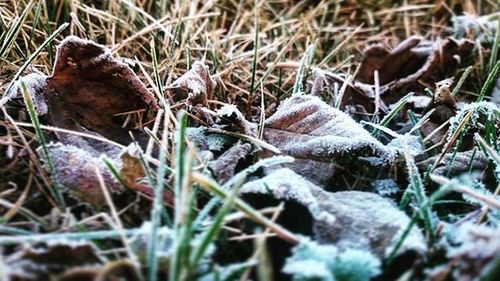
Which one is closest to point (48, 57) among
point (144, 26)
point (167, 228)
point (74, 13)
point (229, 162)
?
point (74, 13)

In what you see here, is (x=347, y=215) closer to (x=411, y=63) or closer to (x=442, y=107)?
(x=442, y=107)

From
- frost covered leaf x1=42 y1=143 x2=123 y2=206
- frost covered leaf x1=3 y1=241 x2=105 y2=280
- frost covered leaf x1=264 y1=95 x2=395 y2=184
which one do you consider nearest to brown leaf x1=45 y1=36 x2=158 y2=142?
frost covered leaf x1=42 y1=143 x2=123 y2=206

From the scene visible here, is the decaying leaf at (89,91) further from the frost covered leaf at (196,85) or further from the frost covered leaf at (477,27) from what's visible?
the frost covered leaf at (477,27)

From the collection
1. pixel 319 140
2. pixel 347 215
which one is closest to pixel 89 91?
pixel 319 140

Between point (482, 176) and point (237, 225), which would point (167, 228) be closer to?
point (237, 225)

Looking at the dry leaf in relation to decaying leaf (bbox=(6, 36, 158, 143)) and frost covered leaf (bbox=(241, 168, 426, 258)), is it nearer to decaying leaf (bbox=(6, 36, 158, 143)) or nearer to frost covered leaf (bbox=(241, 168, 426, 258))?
frost covered leaf (bbox=(241, 168, 426, 258))

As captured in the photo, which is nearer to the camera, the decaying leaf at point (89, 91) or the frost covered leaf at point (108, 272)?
the frost covered leaf at point (108, 272)

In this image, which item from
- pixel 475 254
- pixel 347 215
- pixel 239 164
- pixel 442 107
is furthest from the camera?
pixel 442 107

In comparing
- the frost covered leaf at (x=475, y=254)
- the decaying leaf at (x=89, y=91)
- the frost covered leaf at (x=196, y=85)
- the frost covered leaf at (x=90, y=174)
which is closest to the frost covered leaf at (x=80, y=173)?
the frost covered leaf at (x=90, y=174)
